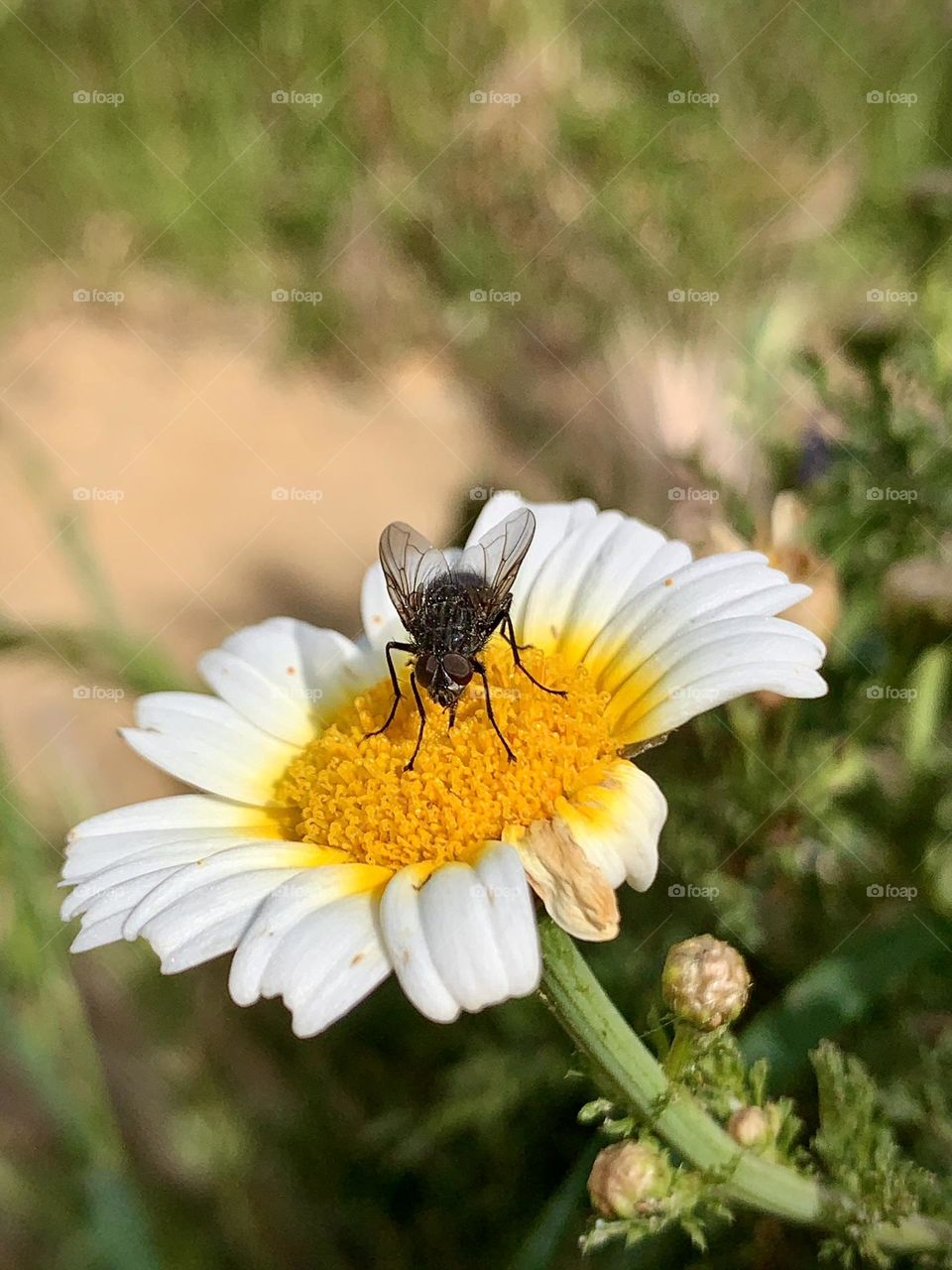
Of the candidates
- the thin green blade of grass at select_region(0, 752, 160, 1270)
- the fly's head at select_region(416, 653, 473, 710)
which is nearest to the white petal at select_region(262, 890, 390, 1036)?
the fly's head at select_region(416, 653, 473, 710)

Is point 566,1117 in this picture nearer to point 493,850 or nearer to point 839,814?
point 839,814

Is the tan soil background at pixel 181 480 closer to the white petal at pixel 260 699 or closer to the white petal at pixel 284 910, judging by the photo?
the white petal at pixel 260 699

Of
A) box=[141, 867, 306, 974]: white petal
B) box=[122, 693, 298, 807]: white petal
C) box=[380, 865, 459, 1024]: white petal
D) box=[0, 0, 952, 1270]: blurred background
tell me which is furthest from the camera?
box=[0, 0, 952, 1270]: blurred background

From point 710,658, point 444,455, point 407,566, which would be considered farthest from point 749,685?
point 444,455

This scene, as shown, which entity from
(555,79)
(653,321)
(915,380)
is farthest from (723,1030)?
(555,79)

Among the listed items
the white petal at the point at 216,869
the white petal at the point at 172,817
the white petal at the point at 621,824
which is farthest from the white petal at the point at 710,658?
the white petal at the point at 172,817

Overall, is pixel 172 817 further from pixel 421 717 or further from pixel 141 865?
pixel 421 717

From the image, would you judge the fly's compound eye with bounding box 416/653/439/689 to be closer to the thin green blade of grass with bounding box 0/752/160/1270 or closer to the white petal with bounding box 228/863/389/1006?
the white petal with bounding box 228/863/389/1006

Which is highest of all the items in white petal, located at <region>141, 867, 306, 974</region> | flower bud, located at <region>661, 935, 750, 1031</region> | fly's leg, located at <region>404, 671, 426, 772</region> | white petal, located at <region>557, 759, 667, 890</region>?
fly's leg, located at <region>404, 671, 426, 772</region>
